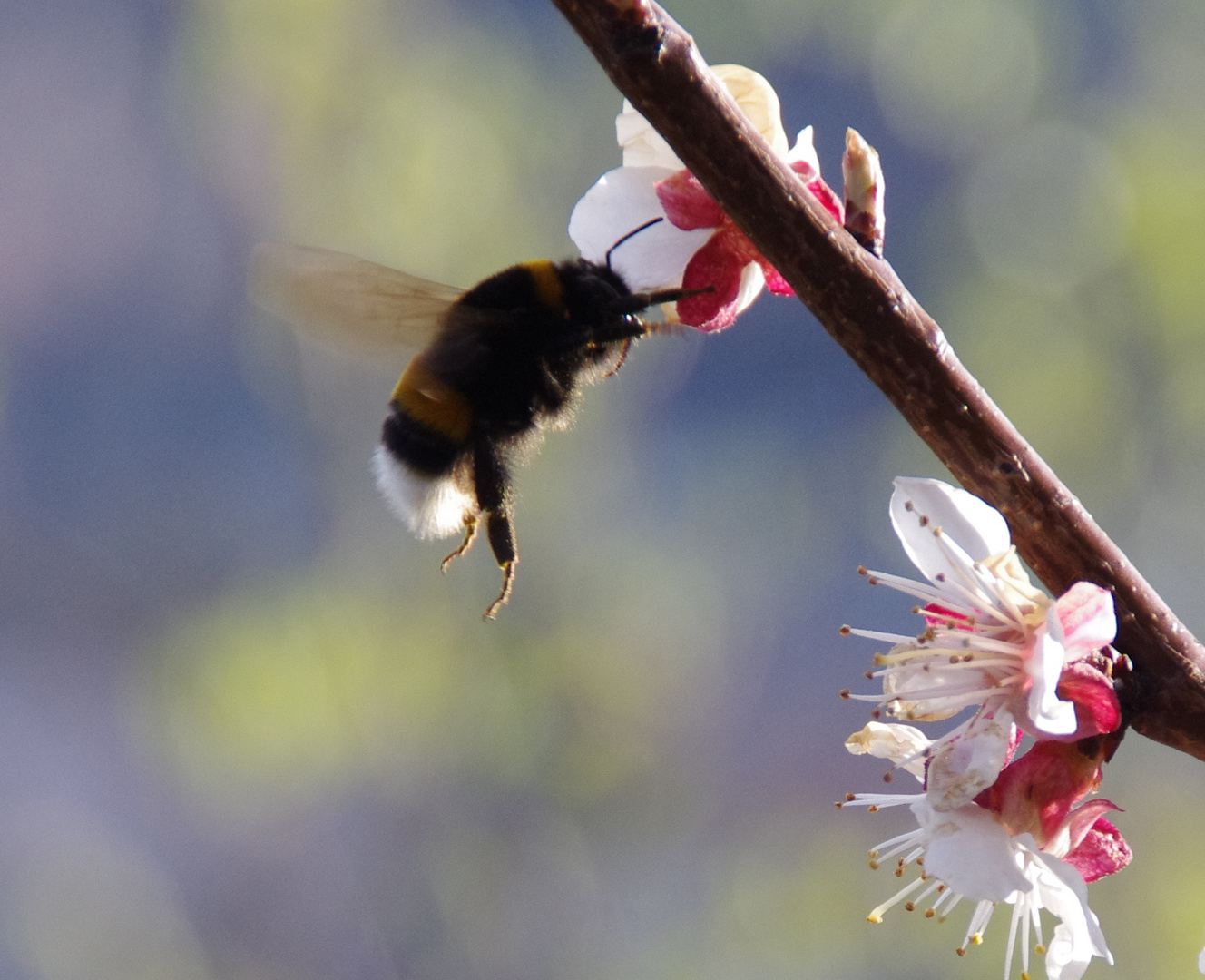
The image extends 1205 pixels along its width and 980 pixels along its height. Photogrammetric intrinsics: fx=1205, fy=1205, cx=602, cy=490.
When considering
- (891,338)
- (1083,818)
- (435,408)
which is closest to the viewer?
(891,338)

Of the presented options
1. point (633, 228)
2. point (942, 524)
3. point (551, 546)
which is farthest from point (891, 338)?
point (551, 546)

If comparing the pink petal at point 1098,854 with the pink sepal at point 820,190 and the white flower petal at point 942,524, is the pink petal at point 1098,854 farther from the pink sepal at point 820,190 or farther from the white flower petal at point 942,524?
the pink sepal at point 820,190

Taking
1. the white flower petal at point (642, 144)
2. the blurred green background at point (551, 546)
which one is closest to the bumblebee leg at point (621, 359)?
the white flower petal at point (642, 144)

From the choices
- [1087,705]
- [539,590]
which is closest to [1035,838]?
[1087,705]

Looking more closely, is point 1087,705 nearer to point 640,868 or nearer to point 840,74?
point 640,868

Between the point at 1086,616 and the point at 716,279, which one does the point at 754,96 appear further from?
the point at 1086,616

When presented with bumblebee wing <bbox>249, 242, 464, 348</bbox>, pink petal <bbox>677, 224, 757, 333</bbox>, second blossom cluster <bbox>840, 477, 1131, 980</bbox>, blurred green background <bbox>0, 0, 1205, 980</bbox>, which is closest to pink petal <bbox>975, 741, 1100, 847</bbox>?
second blossom cluster <bbox>840, 477, 1131, 980</bbox>
